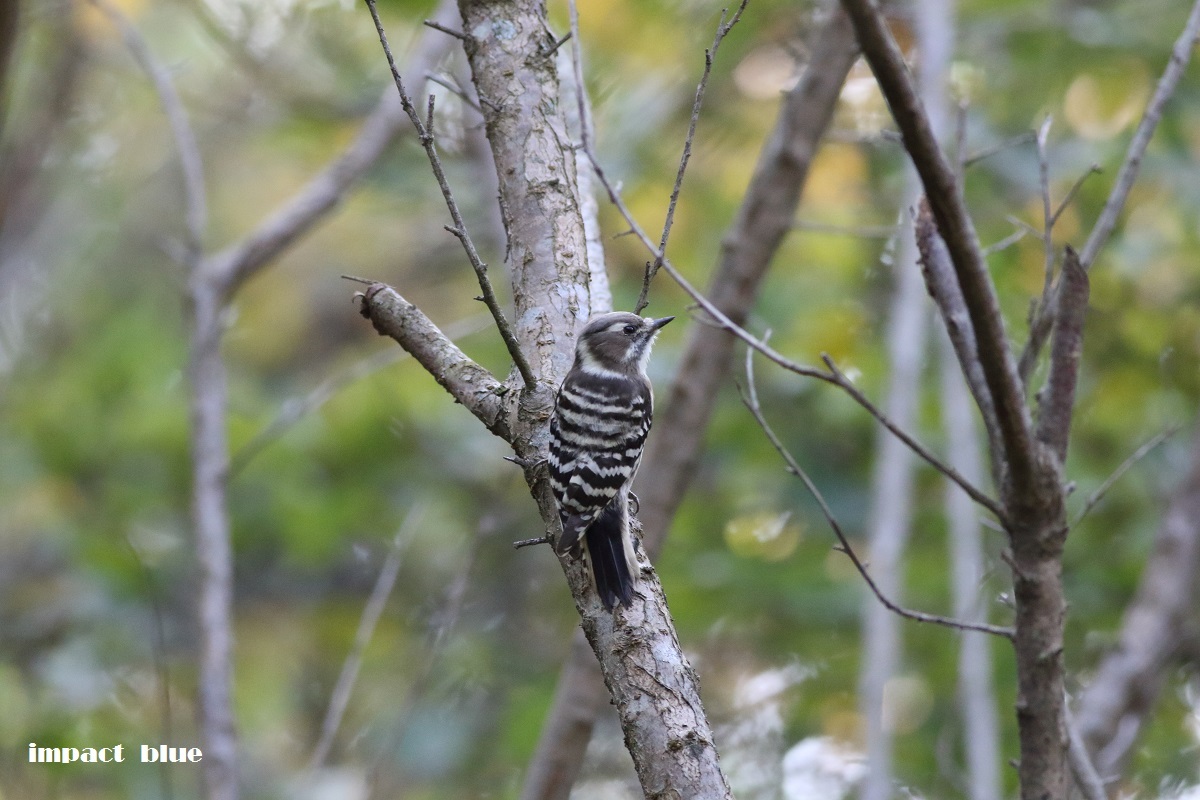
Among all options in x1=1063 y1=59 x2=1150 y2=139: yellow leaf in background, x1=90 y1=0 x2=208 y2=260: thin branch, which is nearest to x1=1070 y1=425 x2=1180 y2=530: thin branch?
x1=1063 y1=59 x2=1150 y2=139: yellow leaf in background

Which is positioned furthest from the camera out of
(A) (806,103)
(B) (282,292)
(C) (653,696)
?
(B) (282,292)

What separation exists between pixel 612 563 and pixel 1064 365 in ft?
3.73

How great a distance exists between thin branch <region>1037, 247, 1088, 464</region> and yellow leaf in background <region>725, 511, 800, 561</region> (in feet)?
10.2

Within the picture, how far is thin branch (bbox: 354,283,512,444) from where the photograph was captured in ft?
9.27

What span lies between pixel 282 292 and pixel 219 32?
9.84 feet

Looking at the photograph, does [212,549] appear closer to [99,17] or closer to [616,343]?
[616,343]

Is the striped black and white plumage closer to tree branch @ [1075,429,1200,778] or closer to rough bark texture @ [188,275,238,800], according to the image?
rough bark texture @ [188,275,238,800]

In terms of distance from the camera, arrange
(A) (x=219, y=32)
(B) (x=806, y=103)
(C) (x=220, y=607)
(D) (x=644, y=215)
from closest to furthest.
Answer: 1. (C) (x=220, y=607)
2. (B) (x=806, y=103)
3. (A) (x=219, y=32)
4. (D) (x=644, y=215)

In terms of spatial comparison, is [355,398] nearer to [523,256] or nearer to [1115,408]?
[523,256]

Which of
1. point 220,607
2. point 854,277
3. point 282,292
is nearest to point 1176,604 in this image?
point 854,277

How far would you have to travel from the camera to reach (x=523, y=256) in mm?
3086

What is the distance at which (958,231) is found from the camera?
78.0 inches

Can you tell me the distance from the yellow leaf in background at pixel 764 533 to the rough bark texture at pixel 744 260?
1.12 metres

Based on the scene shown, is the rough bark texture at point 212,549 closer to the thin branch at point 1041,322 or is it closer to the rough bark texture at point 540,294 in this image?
the rough bark texture at point 540,294
